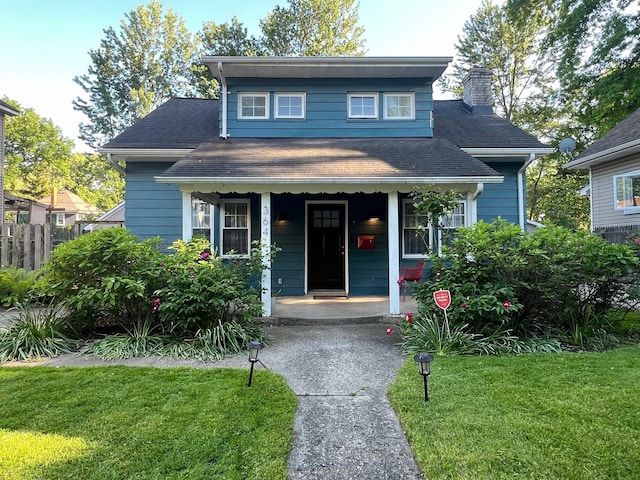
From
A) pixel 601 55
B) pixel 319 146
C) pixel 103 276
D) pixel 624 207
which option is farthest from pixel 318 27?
pixel 103 276

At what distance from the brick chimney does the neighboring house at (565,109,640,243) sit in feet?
11.6

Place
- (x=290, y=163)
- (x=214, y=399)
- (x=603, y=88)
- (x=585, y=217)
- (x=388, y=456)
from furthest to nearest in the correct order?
(x=585, y=217)
(x=603, y=88)
(x=290, y=163)
(x=214, y=399)
(x=388, y=456)

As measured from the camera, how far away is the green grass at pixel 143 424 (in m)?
2.07

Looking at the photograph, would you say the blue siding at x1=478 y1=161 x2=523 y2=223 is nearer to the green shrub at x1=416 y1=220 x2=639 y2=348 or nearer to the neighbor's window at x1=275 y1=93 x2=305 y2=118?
the green shrub at x1=416 y1=220 x2=639 y2=348

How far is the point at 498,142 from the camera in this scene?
26.5ft

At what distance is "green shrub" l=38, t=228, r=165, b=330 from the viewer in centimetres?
439

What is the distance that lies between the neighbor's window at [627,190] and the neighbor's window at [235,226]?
419 inches

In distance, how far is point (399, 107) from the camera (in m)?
8.23

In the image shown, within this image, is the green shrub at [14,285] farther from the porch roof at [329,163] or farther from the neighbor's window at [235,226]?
the neighbor's window at [235,226]

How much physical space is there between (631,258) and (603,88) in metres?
12.8

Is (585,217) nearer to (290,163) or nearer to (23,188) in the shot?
(290,163)

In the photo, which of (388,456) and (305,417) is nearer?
(388,456)

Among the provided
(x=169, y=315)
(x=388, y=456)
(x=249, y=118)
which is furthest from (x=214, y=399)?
(x=249, y=118)

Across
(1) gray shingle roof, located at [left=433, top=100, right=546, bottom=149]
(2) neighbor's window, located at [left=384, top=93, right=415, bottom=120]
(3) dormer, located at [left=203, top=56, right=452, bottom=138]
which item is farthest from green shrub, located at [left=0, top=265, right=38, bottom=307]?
(1) gray shingle roof, located at [left=433, top=100, right=546, bottom=149]
